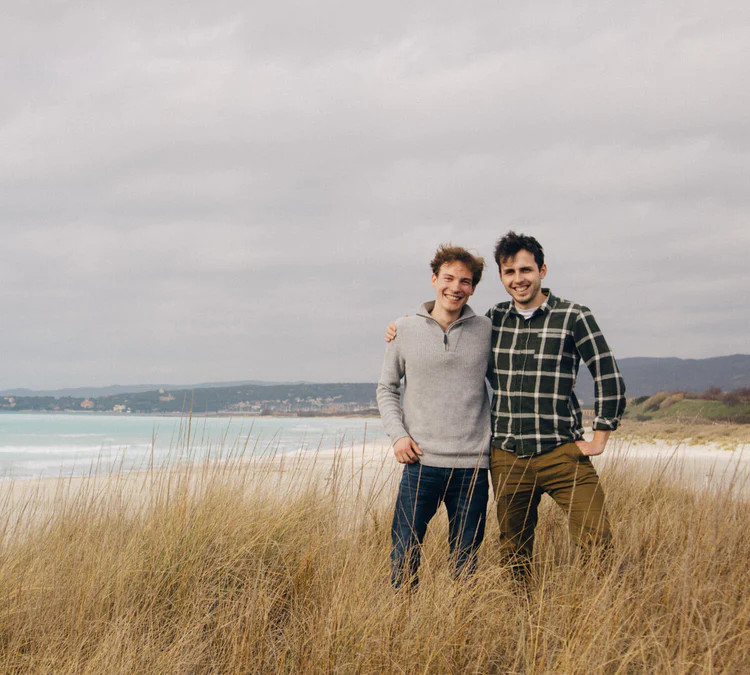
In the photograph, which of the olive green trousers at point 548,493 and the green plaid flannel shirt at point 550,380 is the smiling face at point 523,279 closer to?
the green plaid flannel shirt at point 550,380

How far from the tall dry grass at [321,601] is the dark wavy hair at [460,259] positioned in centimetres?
138

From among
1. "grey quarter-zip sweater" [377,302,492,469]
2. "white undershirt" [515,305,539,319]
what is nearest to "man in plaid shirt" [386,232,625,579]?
"white undershirt" [515,305,539,319]

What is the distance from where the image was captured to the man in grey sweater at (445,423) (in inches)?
116

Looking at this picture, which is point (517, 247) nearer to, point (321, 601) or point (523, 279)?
point (523, 279)

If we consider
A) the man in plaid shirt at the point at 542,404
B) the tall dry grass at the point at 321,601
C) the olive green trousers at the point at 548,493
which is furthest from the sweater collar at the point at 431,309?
the tall dry grass at the point at 321,601

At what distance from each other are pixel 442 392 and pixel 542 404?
467mm

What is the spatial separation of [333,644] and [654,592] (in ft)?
4.65

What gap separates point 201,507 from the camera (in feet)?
12.0

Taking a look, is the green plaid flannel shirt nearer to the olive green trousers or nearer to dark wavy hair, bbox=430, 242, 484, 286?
the olive green trousers

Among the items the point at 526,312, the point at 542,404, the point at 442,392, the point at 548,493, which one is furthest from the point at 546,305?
the point at 548,493

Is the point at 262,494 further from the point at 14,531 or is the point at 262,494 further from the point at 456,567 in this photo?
the point at 456,567

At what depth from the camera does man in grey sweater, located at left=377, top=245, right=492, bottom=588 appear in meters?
2.94

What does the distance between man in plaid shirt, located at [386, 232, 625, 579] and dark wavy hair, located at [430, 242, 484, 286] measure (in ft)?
0.52

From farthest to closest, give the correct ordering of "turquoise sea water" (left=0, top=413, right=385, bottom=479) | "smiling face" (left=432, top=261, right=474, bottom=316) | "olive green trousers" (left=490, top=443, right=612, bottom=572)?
"turquoise sea water" (left=0, top=413, right=385, bottom=479) → "smiling face" (left=432, top=261, right=474, bottom=316) → "olive green trousers" (left=490, top=443, right=612, bottom=572)
